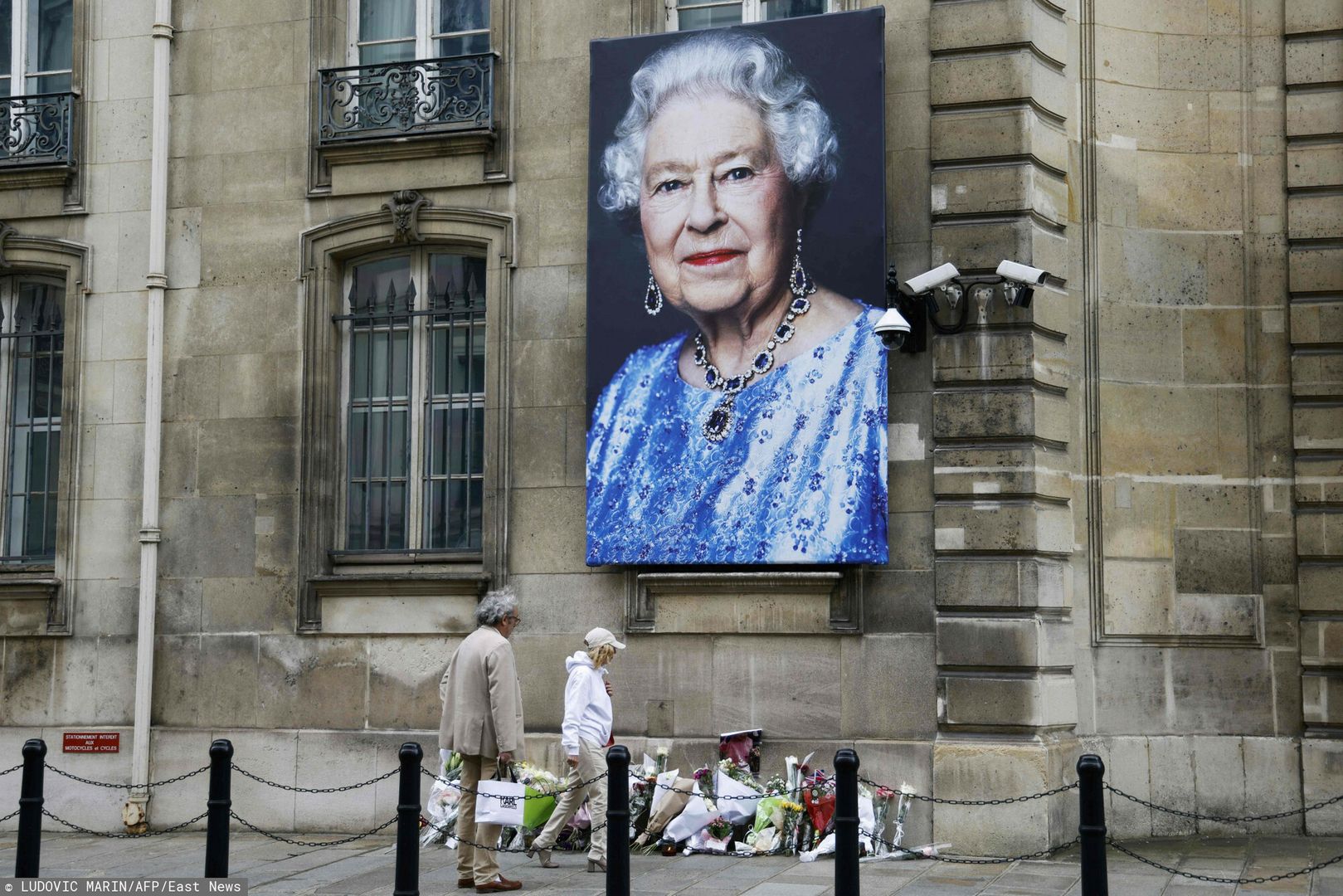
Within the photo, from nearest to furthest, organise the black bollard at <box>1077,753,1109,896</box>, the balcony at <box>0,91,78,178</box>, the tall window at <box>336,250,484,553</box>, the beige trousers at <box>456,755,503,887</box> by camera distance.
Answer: the black bollard at <box>1077,753,1109,896</box>, the beige trousers at <box>456,755,503,887</box>, the tall window at <box>336,250,484,553</box>, the balcony at <box>0,91,78,178</box>

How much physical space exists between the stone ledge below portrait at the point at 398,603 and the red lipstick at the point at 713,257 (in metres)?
3.08

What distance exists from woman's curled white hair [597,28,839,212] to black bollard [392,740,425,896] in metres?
5.57

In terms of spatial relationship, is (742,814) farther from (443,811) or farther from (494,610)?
(494,610)

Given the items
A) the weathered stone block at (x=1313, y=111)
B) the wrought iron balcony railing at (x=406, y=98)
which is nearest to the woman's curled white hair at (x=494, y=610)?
the wrought iron balcony railing at (x=406, y=98)

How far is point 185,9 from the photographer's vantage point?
15.2 m

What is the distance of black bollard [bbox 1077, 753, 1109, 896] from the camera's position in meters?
8.54

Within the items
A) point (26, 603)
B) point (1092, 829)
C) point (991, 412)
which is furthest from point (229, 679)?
point (1092, 829)

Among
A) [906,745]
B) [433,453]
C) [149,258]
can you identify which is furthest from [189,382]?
[906,745]

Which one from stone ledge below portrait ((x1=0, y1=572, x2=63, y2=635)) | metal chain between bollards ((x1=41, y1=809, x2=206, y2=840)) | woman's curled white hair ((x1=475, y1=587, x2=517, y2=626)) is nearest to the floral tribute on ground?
woman's curled white hair ((x1=475, y1=587, x2=517, y2=626))

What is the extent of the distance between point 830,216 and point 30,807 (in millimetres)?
7096

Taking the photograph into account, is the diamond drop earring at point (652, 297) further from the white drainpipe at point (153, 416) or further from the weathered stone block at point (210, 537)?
the white drainpipe at point (153, 416)

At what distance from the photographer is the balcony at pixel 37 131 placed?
15.4 m

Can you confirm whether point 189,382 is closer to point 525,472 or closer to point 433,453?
point 433,453

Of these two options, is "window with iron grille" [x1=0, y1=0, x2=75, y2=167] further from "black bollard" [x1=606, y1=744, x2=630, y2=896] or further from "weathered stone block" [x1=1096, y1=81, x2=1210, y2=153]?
"weathered stone block" [x1=1096, y1=81, x2=1210, y2=153]
